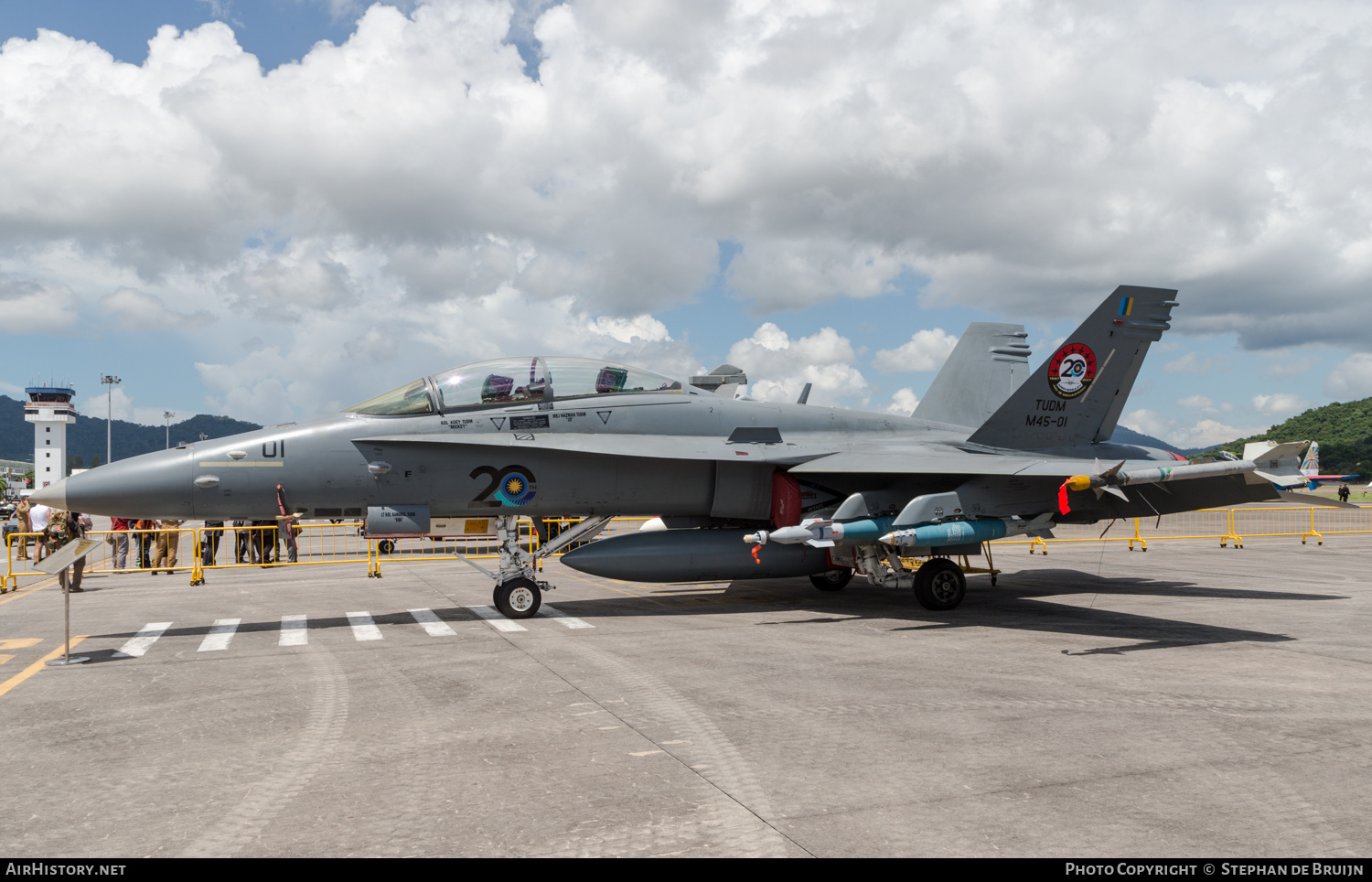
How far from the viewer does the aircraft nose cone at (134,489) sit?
27.6ft

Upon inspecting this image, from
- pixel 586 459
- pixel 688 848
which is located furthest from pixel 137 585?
pixel 688 848

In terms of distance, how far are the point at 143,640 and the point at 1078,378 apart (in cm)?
1202

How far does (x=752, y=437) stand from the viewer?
429 inches

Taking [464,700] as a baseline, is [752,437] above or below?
above

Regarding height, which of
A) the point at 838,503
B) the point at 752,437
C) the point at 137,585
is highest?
the point at 752,437

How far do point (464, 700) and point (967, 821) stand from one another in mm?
3633

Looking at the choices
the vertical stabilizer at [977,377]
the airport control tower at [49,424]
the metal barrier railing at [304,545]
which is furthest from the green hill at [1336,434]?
the airport control tower at [49,424]

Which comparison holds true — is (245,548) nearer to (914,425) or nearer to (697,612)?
(697,612)

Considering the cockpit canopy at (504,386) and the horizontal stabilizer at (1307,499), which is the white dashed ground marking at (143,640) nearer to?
the cockpit canopy at (504,386)

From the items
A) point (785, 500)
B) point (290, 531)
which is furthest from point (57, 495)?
point (785, 500)

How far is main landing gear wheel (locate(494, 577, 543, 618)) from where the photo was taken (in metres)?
9.95

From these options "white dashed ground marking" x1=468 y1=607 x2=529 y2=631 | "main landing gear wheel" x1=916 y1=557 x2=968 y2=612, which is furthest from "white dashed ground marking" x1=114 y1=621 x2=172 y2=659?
"main landing gear wheel" x1=916 y1=557 x2=968 y2=612

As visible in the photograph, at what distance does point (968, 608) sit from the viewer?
11273mm

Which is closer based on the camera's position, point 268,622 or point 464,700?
point 464,700
